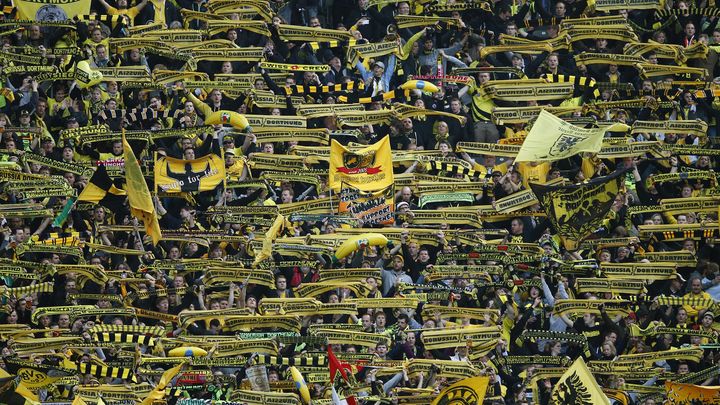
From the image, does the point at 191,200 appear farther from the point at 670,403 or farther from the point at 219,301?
the point at 670,403

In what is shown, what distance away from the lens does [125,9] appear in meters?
40.5

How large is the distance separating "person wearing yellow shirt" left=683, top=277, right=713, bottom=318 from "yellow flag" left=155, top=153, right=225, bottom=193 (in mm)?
6295

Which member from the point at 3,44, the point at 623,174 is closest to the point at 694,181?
the point at 623,174

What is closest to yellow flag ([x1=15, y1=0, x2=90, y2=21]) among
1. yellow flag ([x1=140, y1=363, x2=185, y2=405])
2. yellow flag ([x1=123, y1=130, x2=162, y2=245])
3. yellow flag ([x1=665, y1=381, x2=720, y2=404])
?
yellow flag ([x1=123, y1=130, x2=162, y2=245])

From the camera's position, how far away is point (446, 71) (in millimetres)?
39562

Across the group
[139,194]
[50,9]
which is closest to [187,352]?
[139,194]

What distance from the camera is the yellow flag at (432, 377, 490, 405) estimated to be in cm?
3222

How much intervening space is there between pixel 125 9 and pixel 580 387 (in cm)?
1126

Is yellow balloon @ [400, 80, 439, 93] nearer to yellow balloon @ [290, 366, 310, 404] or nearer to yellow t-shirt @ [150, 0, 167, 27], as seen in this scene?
yellow t-shirt @ [150, 0, 167, 27]

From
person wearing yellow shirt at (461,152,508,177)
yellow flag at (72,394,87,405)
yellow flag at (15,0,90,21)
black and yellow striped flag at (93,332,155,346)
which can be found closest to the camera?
yellow flag at (72,394,87,405)

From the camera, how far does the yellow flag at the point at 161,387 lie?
3231 cm

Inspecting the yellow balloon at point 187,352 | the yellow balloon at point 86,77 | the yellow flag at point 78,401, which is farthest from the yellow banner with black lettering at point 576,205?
the yellow balloon at point 86,77

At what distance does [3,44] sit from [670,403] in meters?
11.5

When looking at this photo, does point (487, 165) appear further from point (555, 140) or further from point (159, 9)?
point (159, 9)
